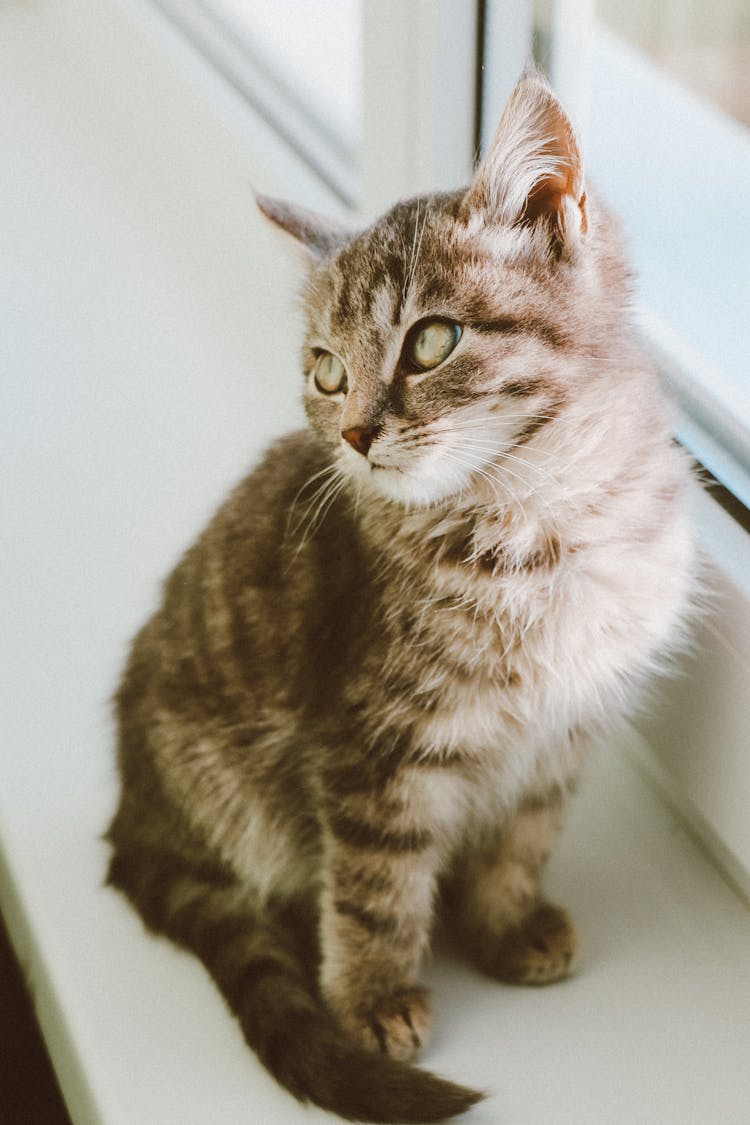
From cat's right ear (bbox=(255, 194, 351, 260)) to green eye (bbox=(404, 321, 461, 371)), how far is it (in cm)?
16

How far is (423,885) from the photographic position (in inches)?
36.2

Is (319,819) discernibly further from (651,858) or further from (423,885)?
(651,858)

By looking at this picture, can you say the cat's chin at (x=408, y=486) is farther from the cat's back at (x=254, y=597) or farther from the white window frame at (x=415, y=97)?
the white window frame at (x=415, y=97)

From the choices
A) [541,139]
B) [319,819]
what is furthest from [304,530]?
[541,139]

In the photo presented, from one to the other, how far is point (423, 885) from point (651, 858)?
23cm

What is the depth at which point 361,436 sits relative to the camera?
2.71ft

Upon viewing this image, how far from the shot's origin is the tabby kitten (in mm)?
817

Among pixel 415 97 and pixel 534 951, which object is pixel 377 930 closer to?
pixel 534 951

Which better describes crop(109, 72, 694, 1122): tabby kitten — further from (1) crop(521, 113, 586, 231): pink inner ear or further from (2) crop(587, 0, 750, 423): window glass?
(2) crop(587, 0, 750, 423): window glass

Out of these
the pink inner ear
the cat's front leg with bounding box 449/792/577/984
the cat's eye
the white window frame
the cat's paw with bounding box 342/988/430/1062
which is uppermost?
the white window frame

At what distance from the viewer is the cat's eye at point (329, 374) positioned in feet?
2.94

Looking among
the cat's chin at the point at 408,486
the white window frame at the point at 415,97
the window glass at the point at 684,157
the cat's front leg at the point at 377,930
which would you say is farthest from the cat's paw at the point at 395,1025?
the white window frame at the point at 415,97

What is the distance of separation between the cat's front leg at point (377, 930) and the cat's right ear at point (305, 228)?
1.38 feet

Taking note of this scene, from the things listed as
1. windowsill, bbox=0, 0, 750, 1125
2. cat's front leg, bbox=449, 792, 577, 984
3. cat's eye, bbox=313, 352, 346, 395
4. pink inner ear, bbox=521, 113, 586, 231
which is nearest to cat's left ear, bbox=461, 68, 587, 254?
pink inner ear, bbox=521, 113, 586, 231
